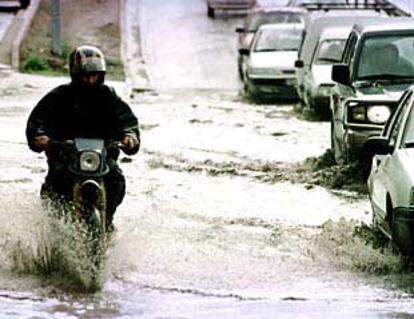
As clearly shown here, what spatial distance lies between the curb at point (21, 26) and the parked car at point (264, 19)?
521 centimetres

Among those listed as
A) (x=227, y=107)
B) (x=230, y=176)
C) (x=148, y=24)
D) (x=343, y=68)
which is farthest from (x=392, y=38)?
(x=148, y=24)

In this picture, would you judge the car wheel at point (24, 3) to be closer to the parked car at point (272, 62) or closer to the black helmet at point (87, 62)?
the parked car at point (272, 62)

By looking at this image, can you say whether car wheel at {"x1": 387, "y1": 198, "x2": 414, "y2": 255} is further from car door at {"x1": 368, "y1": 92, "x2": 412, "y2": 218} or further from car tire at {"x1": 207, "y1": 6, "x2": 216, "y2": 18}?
car tire at {"x1": 207, "y1": 6, "x2": 216, "y2": 18}

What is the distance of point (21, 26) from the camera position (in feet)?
123

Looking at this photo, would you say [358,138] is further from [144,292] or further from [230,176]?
→ [144,292]

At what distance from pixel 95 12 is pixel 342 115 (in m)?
28.3

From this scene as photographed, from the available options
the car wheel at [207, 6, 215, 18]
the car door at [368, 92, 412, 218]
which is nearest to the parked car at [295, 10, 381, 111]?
the car door at [368, 92, 412, 218]

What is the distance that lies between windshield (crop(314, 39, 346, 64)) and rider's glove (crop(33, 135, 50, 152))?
1550 centimetres

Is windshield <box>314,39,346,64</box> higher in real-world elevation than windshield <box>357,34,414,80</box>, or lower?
lower

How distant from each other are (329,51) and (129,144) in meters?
15.8

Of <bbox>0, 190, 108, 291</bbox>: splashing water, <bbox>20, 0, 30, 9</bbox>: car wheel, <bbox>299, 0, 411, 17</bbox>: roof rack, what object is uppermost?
<bbox>0, 190, 108, 291</bbox>: splashing water

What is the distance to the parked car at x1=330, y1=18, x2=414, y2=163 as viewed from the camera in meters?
15.5

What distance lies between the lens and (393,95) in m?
15.6

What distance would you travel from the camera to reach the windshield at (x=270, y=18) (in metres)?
33.6
